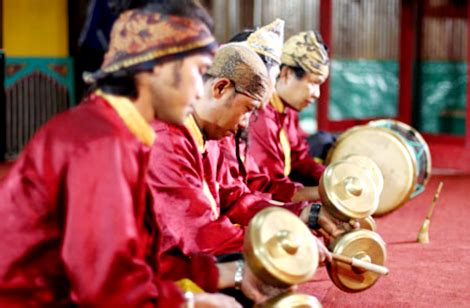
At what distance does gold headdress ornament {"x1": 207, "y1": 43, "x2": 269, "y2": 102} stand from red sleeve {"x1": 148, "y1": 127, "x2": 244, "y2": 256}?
0.83 feet

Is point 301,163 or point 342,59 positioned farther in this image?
point 342,59

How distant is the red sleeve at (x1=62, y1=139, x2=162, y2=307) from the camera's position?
1.63 m

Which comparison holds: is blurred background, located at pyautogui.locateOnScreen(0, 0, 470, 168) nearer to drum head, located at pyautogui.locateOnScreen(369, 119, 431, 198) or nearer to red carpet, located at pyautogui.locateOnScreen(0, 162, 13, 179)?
red carpet, located at pyautogui.locateOnScreen(0, 162, 13, 179)

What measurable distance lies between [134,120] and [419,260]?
2799 millimetres

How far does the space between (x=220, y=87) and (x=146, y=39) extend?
0.89 m

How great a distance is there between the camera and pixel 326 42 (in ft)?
29.5

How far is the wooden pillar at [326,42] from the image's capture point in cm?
893

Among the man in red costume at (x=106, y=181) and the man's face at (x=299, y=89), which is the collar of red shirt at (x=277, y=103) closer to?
the man's face at (x=299, y=89)

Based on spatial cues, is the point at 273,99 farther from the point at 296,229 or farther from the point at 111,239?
the point at 111,239

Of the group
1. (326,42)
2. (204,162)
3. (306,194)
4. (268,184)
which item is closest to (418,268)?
(306,194)

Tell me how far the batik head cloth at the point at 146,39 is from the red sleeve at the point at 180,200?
0.68 metres

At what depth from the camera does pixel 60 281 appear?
1.77 metres

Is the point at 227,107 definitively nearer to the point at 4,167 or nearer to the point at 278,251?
the point at 278,251

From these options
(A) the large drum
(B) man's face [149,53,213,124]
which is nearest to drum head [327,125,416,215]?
(A) the large drum
